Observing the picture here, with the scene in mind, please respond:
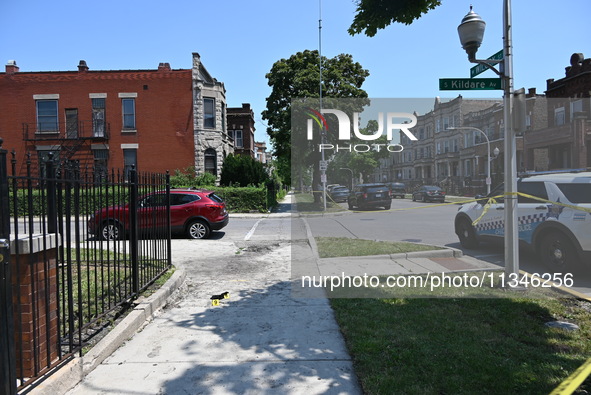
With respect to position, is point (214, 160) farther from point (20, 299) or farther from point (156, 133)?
point (20, 299)

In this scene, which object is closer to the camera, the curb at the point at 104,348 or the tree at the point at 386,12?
the curb at the point at 104,348

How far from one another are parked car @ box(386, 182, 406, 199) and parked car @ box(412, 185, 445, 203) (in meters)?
0.24

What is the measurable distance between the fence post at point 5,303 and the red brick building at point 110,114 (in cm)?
2541

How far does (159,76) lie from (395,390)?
2799 cm

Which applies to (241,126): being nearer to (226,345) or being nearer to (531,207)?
(531,207)

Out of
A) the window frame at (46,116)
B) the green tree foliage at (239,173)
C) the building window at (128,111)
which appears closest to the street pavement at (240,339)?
the green tree foliage at (239,173)

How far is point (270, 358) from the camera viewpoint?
4.19m

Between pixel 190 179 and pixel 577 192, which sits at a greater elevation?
pixel 190 179

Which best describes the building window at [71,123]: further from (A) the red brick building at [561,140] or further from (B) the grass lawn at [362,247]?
(A) the red brick building at [561,140]

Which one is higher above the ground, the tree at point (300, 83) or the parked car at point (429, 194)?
the tree at point (300, 83)

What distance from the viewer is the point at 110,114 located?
2756 centimetres

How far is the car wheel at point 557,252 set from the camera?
6367mm

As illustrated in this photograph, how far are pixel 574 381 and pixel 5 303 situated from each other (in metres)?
4.52

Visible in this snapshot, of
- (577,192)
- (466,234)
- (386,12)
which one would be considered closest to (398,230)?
(466,234)
